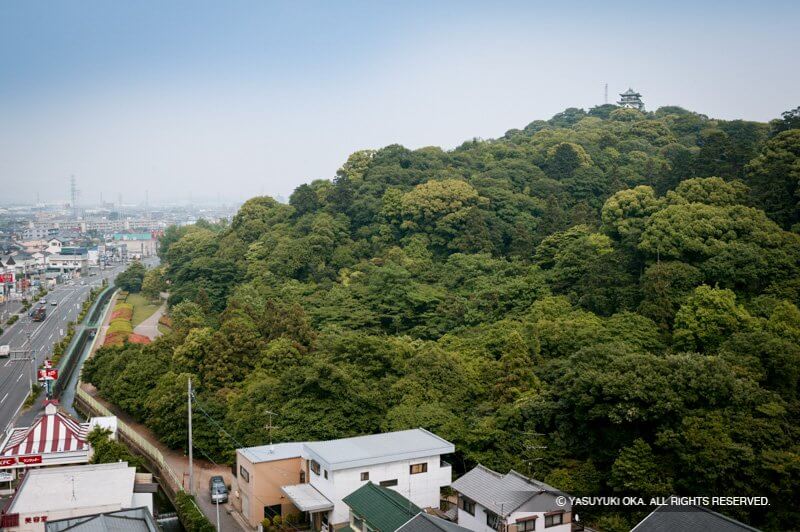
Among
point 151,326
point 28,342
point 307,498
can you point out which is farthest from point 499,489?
point 28,342

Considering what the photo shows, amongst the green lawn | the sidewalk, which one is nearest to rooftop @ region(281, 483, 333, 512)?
the sidewalk

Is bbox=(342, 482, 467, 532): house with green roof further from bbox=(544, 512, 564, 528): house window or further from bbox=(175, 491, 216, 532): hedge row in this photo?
bbox=(175, 491, 216, 532): hedge row


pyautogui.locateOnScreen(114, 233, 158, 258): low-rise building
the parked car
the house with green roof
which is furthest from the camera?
pyautogui.locateOnScreen(114, 233, 158, 258): low-rise building

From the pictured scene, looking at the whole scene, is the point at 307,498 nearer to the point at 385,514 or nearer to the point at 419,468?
the point at 419,468

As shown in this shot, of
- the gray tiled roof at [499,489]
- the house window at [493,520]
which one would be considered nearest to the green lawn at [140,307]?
the gray tiled roof at [499,489]

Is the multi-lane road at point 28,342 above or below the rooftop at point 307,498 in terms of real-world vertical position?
below

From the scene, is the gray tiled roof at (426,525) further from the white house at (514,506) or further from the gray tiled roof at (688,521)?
the gray tiled roof at (688,521)
